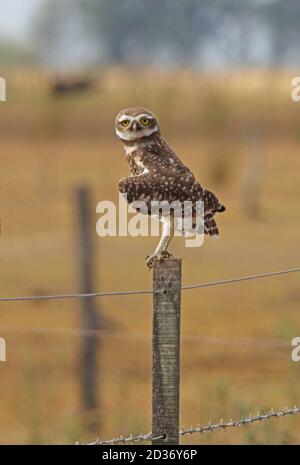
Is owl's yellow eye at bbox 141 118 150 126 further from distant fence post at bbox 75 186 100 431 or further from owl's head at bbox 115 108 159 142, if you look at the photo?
distant fence post at bbox 75 186 100 431

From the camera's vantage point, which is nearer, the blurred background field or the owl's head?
the owl's head

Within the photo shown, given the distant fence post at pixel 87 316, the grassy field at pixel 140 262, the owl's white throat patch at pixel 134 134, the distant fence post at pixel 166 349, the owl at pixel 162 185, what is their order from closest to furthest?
1. the distant fence post at pixel 166 349
2. the owl at pixel 162 185
3. the owl's white throat patch at pixel 134 134
4. the grassy field at pixel 140 262
5. the distant fence post at pixel 87 316

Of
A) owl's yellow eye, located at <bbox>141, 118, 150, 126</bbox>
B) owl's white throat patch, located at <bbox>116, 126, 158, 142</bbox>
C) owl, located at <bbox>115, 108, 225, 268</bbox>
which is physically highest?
owl's yellow eye, located at <bbox>141, 118, 150, 126</bbox>

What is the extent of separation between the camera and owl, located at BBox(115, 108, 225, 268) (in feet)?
20.1

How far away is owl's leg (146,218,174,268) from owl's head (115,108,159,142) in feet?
1.77

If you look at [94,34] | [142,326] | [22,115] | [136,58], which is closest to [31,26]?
[94,34]

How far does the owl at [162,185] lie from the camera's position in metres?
6.11

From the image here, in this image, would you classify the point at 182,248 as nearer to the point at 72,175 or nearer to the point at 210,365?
the point at 210,365

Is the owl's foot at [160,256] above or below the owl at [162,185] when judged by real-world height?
below

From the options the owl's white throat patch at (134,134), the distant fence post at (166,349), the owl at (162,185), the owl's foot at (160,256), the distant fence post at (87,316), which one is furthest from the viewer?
the distant fence post at (87,316)

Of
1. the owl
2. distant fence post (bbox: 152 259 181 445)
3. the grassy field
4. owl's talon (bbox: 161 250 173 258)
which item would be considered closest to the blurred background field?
the grassy field

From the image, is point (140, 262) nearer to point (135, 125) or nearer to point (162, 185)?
point (135, 125)

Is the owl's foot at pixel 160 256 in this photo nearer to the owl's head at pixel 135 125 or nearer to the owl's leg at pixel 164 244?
the owl's leg at pixel 164 244

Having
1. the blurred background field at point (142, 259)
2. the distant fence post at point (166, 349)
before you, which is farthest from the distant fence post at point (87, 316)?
the distant fence post at point (166, 349)
